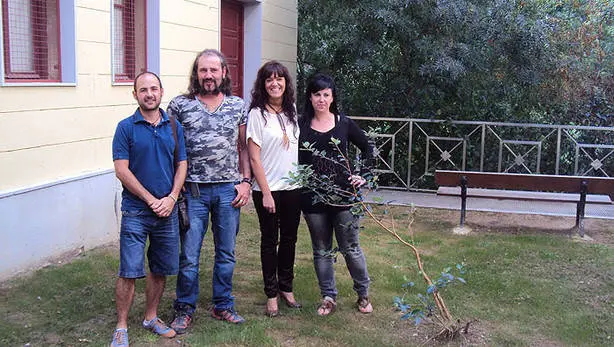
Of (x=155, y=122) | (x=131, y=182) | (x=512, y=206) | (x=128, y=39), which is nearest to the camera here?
(x=131, y=182)

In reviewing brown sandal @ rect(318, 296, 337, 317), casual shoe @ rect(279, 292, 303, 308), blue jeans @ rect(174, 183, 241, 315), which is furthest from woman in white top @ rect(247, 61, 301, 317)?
brown sandal @ rect(318, 296, 337, 317)

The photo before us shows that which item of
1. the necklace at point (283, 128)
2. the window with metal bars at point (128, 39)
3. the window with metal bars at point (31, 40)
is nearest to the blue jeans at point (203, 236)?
the necklace at point (283, 128)

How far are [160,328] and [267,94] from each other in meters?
1.66

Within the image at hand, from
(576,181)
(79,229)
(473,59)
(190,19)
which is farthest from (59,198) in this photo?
(473,59)

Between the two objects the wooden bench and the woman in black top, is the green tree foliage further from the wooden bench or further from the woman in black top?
the woman in black top

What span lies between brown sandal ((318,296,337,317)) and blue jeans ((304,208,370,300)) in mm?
33

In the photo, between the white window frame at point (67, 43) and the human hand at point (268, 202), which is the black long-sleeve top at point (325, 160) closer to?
the human hand at point (268, 202)

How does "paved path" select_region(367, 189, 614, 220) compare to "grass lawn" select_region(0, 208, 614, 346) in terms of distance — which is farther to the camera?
"paved path" select_region(367, 189, 614, 220)

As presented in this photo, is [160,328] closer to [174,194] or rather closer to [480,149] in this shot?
[174,194]

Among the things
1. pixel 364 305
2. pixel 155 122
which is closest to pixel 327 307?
pixel 364 305

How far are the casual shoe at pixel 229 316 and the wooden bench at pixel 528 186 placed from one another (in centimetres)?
355

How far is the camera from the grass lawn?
13.3 ft

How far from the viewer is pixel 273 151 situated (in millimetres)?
4168

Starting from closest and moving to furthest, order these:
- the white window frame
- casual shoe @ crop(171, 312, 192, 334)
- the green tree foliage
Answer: casual shoe @ crop(171, 312, 192, 334), the white window frame, the green tree foliage
